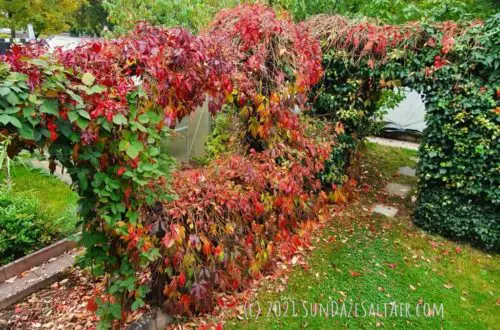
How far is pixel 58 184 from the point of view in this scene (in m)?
5.61

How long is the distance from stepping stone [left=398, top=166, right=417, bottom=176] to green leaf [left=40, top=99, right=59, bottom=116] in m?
6.62

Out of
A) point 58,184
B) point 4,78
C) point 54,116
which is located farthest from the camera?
point 58,184

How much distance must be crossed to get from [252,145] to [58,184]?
143 inches

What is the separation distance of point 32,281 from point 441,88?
5308 millimetres

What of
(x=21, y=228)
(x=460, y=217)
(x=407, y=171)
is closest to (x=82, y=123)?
(x=21, y=228)

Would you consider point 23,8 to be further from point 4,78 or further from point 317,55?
point 4,78

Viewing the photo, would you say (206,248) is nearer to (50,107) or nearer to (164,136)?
(164,136)

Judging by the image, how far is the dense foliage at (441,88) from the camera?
407 centimetres

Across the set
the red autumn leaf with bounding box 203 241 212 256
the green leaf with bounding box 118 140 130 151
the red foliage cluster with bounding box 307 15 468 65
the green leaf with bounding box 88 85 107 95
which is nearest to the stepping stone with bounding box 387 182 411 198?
the red foliage cluster with bounding box 307 15 468 65

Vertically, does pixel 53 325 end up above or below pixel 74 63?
below

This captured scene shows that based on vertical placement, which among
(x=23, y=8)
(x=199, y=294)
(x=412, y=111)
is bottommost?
(x=199, y=294)

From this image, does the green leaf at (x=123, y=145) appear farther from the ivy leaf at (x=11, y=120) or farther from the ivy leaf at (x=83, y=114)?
the ivy leaf at (x=11, y=120)

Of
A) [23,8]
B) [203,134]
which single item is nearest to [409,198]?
[203,134]

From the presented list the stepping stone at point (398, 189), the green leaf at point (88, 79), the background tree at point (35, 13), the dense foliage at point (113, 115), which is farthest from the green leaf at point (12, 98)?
the background tree at point (35, 13)
